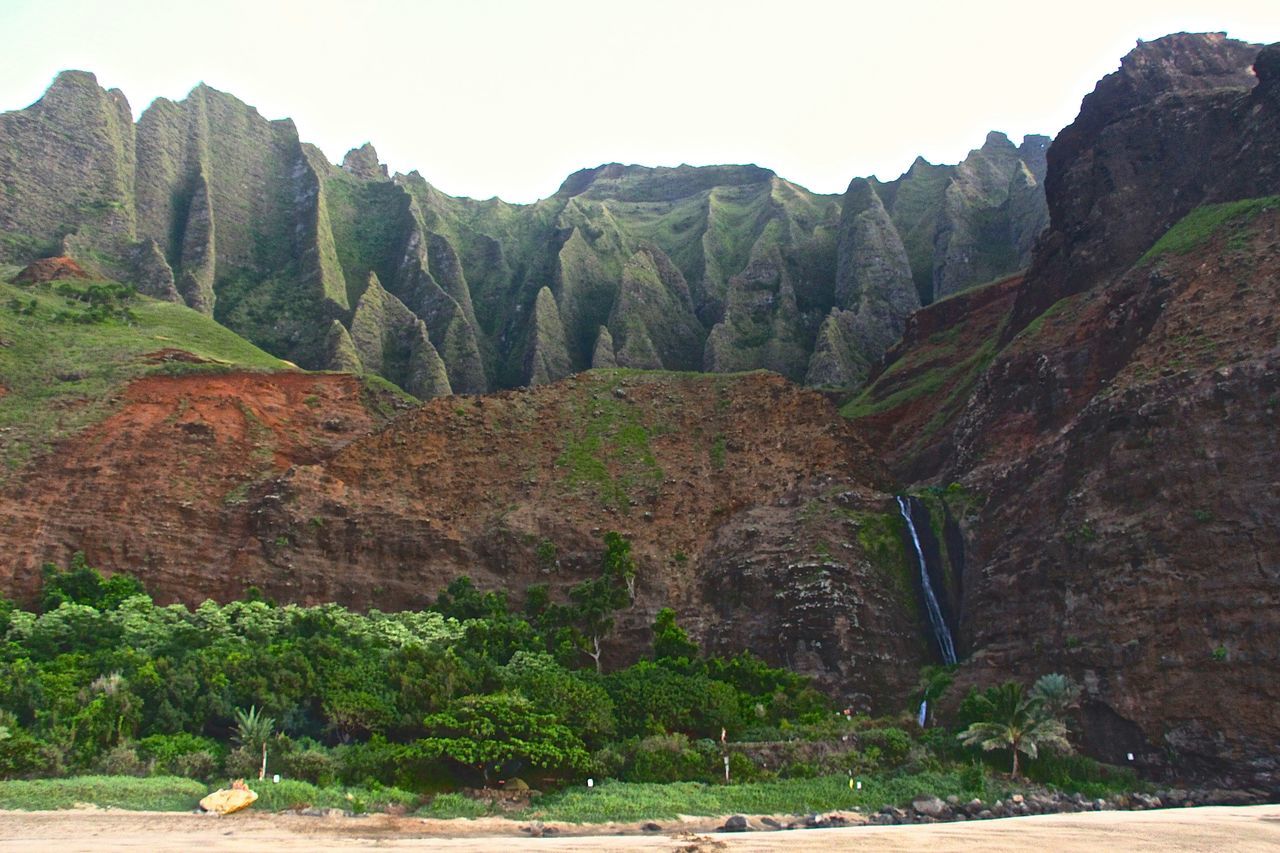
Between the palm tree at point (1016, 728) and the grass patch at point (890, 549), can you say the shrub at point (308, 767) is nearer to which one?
the palm tree at point (1016, 728)

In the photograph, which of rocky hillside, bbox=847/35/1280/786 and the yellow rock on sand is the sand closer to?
the yellow rock on sand

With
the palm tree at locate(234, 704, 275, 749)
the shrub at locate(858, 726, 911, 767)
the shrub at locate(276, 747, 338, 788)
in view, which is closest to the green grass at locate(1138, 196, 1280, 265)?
the shrub at locate(858, 726, 911, 767)

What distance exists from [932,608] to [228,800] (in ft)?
116

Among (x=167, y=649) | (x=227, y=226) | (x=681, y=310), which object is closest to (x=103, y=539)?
(x=167, y=649)

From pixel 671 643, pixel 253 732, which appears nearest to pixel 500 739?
pixel 253 732

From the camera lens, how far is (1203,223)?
57.7 metres

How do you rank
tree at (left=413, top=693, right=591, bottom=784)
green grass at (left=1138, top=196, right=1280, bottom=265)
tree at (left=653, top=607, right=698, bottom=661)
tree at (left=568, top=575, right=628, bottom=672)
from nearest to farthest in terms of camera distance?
tree at (left=413, top=693, right=591, bottom=784) < tree at (left=653, top=607, right=698, bottom=661) < tree at (left=568, top=575, right=628, bottom=672) < green grass at (left=1138, top=196, right=1280, bottom=265)

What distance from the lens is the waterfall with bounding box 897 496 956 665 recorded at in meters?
53.3

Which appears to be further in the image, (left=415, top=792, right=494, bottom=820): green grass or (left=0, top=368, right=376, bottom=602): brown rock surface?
(left=0, top=368, right=376, bottom=602): brown rock surface

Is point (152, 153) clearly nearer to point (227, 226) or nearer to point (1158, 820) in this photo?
point (227, 226)

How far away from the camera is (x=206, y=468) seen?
61.1 m

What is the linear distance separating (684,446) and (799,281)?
5760cm

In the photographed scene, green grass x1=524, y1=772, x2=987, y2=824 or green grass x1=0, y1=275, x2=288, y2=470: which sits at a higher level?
green grass x1=0, y1=275, x2=288, y2=470

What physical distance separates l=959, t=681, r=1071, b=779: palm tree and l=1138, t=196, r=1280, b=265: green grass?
2800cm
